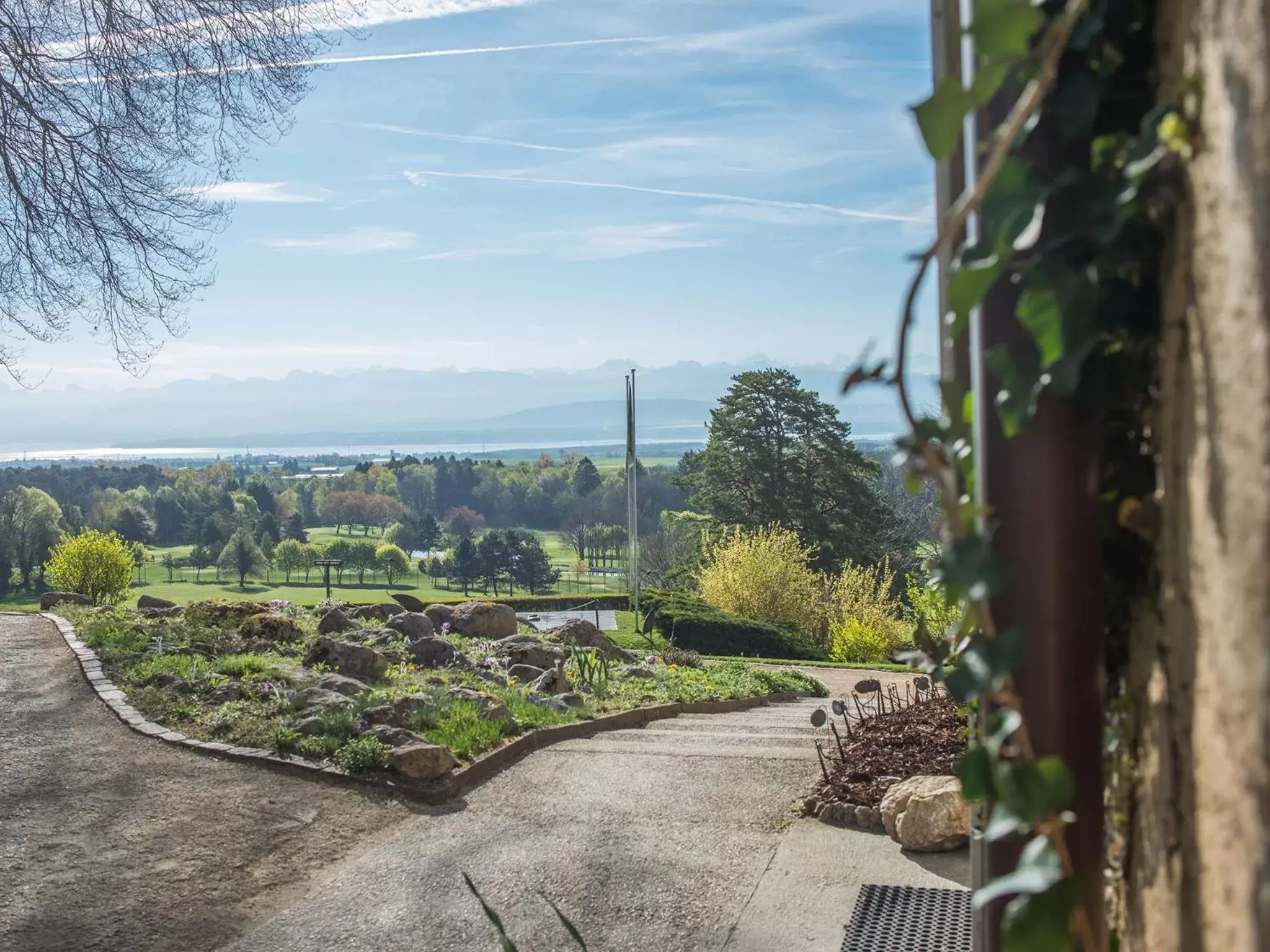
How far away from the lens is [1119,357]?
66 cm

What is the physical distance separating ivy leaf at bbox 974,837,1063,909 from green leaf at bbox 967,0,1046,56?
1.54ft

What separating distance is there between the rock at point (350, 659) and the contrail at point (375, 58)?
13.3 feet

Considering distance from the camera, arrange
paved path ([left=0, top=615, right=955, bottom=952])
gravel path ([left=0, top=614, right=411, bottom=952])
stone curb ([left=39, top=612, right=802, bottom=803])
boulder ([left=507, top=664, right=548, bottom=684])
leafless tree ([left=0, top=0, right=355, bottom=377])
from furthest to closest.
Answer: boulder ([left=507, top=664, right=548, bottom=684]) < leafless tree ([left=0, top=0, right=355, bottom=377]) < stone curb ([left=39, top=612, right=802, bottom=803]) < gravel path ([left=0, top=614, right=411, bottom=952]) < paved path ([left=0, top=615, right=955, bottom=952])

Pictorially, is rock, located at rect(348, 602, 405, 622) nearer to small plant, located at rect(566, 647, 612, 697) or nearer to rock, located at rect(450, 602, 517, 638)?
rock, located at rect(450, 602, 517, 638)

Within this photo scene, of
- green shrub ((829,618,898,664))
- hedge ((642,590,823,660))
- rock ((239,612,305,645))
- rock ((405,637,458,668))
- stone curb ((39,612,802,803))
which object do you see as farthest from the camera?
green shrub ((829,618,898,664))

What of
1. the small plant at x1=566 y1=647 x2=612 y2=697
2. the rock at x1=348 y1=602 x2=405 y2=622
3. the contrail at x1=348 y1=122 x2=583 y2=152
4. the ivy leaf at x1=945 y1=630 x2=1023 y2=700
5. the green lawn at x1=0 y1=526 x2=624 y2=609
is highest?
the contrail at x1=348 y1=122 x2=583 y2=152

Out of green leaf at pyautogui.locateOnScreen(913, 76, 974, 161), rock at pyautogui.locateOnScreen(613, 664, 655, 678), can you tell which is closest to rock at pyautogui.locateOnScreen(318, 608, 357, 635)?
rock at pyautogui.locateOnScreen(613, 664, 655, 678)

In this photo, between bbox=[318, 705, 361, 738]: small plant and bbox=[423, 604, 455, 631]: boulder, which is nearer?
bbox=[318, 705, 361, 738]: small plant

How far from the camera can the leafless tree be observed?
267 inches

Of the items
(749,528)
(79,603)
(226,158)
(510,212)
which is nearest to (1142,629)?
(226,158)

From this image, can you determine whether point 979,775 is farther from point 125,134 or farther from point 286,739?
point 125,134

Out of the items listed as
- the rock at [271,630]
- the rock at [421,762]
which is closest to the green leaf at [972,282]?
the rock at [421,762]

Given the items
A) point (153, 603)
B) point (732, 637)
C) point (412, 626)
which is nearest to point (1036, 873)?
point (412, 626)

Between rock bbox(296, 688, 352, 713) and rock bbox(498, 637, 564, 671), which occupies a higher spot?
rock bbox(296, 688, 352, 713)
